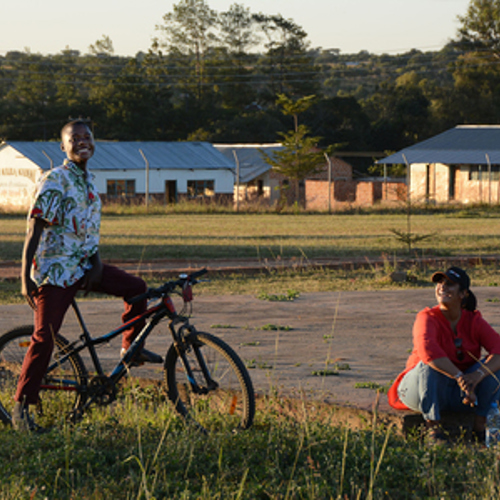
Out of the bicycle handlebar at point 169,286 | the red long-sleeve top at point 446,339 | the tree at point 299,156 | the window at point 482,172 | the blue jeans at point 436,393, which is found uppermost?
the tree at point 299,156

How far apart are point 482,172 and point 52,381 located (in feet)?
142

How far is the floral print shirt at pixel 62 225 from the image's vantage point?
16.5 feet

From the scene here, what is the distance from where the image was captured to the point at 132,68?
74938 millimetres

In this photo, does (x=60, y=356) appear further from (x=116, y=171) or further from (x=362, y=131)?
(x=362, y=131)


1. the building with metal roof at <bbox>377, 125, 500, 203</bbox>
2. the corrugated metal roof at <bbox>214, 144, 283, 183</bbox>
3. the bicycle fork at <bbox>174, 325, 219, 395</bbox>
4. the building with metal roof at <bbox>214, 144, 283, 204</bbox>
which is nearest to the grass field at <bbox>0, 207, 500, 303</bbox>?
the bicycle fork at <bbox>174, 325, 219, 395</bbox>

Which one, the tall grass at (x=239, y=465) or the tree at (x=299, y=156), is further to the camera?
the tree at (x=299, y=156)

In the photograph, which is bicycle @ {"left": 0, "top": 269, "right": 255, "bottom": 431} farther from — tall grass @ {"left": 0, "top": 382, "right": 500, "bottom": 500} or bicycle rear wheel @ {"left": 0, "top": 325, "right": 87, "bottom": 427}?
tall grass @ {"left": 0, "top": 382, "right": 500, "bottom": 500}

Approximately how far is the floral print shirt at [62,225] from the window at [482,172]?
42727mm

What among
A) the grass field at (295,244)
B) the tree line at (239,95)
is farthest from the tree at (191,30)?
the grass field at (295,244)

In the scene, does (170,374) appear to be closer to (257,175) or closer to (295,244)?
(295,244)

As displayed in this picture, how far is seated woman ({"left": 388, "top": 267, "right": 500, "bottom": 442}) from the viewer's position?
5051 mm

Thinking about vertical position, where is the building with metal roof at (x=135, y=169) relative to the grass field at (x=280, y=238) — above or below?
above

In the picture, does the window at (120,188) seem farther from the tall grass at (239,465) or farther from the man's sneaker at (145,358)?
the tall grass at (239,465)

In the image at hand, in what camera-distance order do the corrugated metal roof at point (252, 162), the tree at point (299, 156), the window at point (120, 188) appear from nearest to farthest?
the tree at point (299, 156) < the window at point (120, 188) < the corrugated metal roof at point (252, 162)
